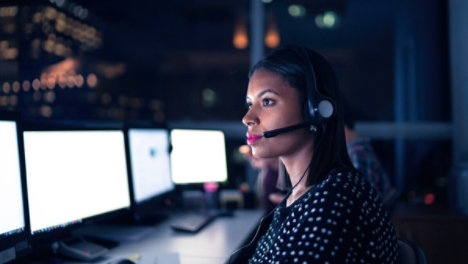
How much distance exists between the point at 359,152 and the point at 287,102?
104 centimetres

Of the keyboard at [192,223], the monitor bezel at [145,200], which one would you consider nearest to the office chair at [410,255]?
the keyboard at [192,223]

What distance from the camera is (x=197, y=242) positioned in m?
1.49

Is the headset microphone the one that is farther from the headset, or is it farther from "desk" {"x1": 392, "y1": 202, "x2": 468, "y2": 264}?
"desk" {"x1": 392, "y1": 202, "x2": 468, "y2": 264}

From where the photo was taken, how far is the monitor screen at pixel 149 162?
1.65 metres

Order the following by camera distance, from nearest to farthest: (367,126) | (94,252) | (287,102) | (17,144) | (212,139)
→ (287,102) → (17,144) → (94,252) → (212,139) → (367,126)

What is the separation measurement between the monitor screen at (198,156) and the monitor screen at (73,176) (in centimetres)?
49

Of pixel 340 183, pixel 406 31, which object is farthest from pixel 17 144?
pixel 406 31

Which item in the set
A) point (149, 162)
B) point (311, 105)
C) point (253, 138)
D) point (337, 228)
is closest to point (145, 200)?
point (149, 162)

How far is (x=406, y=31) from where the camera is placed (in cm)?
290

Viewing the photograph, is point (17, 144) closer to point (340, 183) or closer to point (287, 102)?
point (287, 102)

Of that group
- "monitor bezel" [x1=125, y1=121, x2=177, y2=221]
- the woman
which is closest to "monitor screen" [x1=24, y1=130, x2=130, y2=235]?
"monitor bezel" [x1=125, y1=121, x2=177, y2=221]

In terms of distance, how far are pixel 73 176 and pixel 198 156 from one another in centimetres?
90

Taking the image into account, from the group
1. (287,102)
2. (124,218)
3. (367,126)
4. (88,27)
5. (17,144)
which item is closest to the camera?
(287,102)

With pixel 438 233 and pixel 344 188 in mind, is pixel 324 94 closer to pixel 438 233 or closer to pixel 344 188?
pixel 344 188
